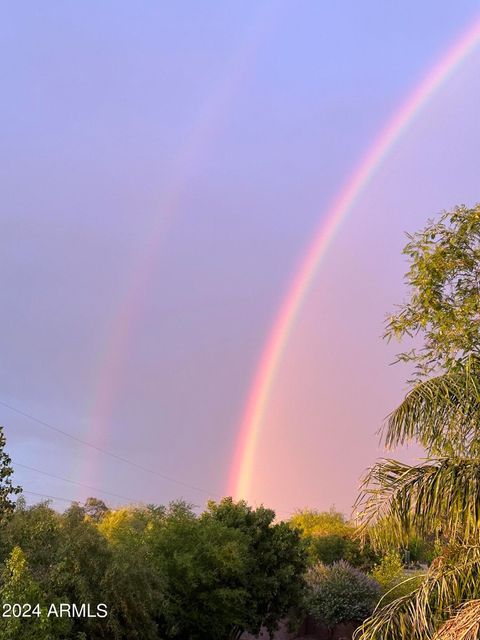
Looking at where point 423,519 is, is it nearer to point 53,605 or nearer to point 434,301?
point 434,301

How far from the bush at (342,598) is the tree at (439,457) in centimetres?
2894

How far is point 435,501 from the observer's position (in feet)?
23.0

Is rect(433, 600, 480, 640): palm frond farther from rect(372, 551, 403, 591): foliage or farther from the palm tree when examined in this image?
rect(372, 551, 403, 591): foliage

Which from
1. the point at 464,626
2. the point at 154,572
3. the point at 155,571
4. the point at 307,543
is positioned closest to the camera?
the point at 464,626

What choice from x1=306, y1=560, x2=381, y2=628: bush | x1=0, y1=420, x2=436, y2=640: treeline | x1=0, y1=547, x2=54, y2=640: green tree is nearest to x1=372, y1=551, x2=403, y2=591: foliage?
x1=0, y1=420, x2=436, y2=640: treeline

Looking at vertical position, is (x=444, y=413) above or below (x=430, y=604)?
above

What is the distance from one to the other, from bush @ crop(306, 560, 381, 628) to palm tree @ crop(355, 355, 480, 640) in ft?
94.8

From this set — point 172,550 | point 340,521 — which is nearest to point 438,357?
point 172,550

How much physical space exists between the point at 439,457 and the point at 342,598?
30.0 metres

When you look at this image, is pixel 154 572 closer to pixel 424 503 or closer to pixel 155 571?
pixel 155 571

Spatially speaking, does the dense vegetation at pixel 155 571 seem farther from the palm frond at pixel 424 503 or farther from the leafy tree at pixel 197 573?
the palm frond at pixel 424 503

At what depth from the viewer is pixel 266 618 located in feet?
96.8

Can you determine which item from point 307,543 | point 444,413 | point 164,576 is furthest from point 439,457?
point 307,543

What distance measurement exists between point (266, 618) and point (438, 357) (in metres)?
25.7
